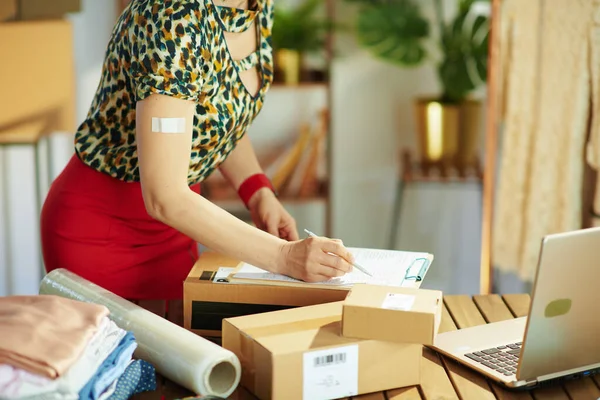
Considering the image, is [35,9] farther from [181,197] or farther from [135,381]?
[135,381]

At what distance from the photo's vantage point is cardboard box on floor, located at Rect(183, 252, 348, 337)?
134cm

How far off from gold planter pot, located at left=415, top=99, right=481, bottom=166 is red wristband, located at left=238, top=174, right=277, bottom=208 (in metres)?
1.97

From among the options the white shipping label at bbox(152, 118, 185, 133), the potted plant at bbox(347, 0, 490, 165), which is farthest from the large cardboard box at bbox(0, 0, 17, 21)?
the white shipping label at bbox(152, 118, 185, 133)

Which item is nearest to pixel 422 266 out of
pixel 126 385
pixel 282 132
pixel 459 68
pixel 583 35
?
pixel 126 385

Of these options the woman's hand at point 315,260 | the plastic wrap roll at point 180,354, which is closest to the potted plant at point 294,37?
the woman's hand at point 315,260

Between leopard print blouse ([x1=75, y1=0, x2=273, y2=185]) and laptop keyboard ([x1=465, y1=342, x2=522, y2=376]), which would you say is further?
leopard print blouse ([x1=75, y1=0, x2=273, y2=185])

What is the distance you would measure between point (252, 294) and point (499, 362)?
1.35ft

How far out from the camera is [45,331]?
109 centimetres

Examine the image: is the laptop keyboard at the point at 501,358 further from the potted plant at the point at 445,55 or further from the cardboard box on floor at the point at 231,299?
the potted plant at the point at 445,55

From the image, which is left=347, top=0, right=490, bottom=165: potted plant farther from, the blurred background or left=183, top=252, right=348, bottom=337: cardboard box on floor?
left=183, top=252, right=348, bottom=337: cardboard box on floor

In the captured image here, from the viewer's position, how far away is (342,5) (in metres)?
4.00

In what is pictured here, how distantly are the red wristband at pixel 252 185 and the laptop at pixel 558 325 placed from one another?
668 mm

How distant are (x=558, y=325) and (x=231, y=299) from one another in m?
0.52

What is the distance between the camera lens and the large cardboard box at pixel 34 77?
3334 millimetres
